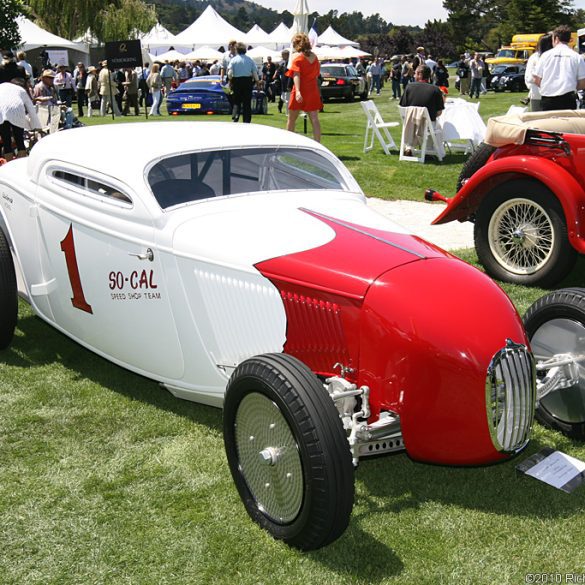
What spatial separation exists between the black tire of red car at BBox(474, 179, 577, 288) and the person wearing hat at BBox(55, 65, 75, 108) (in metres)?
19.4

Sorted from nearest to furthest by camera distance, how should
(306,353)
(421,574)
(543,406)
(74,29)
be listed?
1. (421,574)
2. (306,353)
3. (543,406)
4. (74,29)

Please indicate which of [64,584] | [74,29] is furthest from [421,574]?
[74,29]

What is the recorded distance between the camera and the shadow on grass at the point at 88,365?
14.9 feet

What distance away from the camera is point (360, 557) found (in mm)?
3123

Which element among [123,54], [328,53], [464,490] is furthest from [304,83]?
[328,53]

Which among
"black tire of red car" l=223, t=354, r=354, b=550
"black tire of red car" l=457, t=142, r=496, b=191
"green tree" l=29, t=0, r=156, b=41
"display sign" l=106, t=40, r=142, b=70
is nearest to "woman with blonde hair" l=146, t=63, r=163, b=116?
"display sign" l=106, t=40, r=142, b=70

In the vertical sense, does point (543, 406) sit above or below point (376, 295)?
below

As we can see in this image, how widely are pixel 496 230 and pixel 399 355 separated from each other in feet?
12.5

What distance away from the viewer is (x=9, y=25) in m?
29.4

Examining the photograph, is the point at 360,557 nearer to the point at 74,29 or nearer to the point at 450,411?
the point at 450,411

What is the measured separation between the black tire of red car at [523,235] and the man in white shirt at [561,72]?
4.10 m

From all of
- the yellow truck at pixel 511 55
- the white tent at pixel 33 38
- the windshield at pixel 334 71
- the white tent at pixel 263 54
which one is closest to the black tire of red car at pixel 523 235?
the windshield at pixel 334 71

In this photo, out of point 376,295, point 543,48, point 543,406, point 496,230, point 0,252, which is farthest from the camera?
point 543,48

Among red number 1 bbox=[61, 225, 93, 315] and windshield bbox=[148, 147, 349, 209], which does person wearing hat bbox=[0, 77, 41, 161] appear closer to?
red number 1 bbox=[61, 225, 93, 315]
